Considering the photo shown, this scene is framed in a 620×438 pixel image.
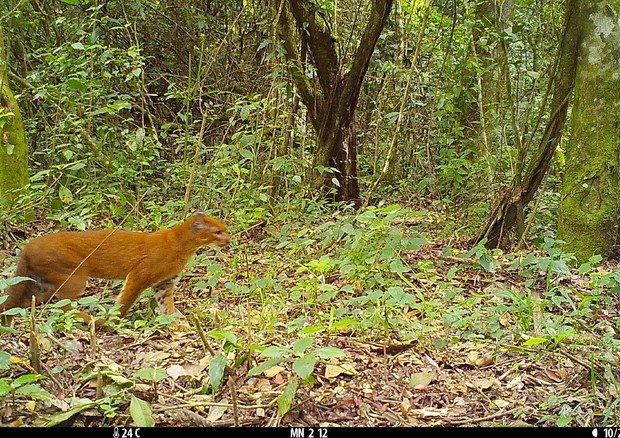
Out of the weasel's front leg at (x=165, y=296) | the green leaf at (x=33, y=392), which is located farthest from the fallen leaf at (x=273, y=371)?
the weasel's front leg at (x=165, y=296)

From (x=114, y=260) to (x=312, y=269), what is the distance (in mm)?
1495

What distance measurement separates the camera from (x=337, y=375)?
10.1ft

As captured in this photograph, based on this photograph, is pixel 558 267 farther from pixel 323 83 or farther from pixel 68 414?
pixel 323 83

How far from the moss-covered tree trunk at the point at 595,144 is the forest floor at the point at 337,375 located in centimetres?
94

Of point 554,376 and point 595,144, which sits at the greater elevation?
point 595,144

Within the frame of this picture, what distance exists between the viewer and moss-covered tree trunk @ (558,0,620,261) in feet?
15.5

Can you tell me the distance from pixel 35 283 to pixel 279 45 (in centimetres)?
415

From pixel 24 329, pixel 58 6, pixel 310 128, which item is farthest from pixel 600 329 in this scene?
pixel 58 6

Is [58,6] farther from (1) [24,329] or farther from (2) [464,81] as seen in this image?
(1) [24,329]

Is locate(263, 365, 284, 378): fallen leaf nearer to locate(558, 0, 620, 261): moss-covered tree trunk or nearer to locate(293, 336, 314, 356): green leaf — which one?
locate(293, 336, 314, 356): green leaf

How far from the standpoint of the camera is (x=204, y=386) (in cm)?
289

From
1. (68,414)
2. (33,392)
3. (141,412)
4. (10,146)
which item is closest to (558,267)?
(141,412)

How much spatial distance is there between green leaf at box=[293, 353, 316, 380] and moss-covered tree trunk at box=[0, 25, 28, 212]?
14.8 ft

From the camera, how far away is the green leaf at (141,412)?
245cm
